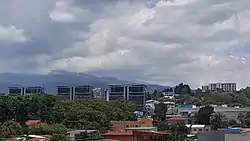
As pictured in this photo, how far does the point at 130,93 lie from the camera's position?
383ft

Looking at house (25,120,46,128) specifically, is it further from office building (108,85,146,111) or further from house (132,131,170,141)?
office building (108,85,146,111)

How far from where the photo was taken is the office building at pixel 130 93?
112369 mm

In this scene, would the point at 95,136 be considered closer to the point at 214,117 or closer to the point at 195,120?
the point at 214,117

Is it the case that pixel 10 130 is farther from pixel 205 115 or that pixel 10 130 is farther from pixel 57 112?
pixel 205 115

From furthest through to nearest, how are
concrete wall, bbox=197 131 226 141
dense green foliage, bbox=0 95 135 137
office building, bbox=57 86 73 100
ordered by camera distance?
office building, bbox=57 86 73 100 → dense green foliage, bbox=0 95 135 137 → concrete wall, bbox=197 131 226 141

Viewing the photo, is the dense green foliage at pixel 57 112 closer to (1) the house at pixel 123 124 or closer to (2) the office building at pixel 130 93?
(1) the house at pixel 123 124

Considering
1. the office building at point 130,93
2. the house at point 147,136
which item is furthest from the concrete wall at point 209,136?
the office building at point 130,93

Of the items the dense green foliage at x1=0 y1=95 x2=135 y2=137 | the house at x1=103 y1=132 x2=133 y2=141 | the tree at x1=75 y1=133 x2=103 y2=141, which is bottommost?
the house at x1=103 y1=132 x2=133 y2=141

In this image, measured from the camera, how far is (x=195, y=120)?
228 feet

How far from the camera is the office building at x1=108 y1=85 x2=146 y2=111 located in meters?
112

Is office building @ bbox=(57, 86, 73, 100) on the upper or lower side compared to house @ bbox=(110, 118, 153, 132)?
upper

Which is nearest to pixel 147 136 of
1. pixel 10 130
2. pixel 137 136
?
pixel 137 136

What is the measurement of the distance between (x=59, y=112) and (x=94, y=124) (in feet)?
22.4

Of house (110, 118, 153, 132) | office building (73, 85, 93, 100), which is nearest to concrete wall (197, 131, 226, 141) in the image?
house (110, 118, 153, 132)
